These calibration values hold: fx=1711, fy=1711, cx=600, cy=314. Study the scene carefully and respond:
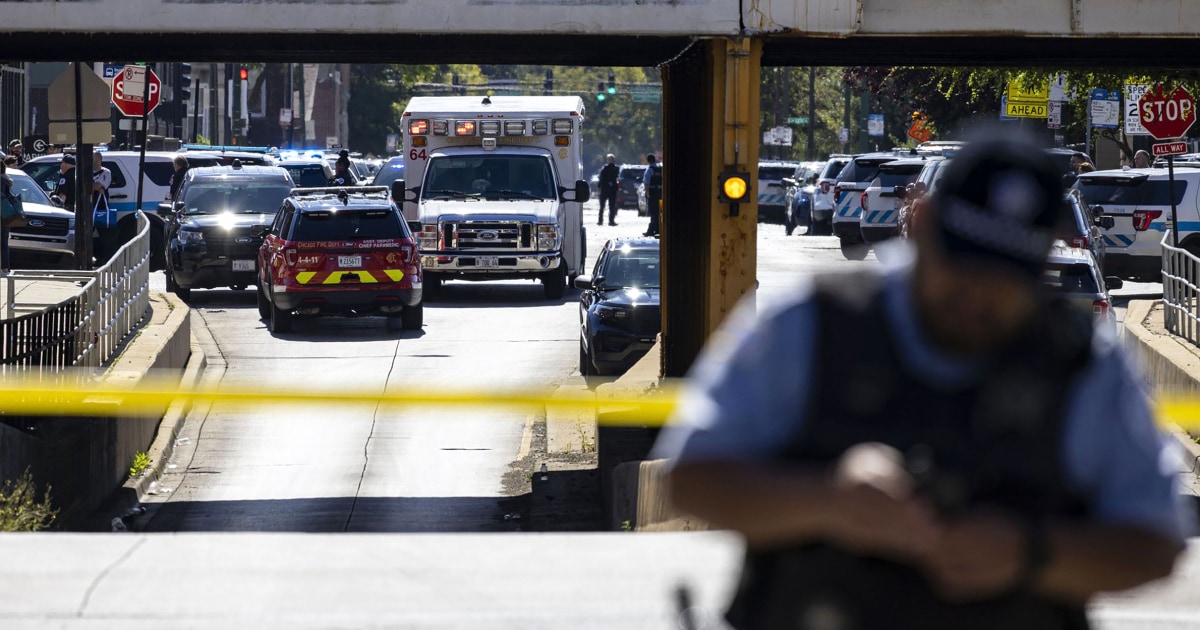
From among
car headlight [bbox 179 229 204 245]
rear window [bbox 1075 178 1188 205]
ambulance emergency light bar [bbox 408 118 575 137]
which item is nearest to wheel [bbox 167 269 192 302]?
car headlight [bbox 179 229 204 245]

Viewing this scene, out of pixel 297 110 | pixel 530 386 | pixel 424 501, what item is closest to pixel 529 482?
pixel 424 501

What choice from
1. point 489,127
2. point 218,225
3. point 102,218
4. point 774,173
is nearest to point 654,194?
point 489,127

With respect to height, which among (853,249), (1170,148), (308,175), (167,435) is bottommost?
(167,435)

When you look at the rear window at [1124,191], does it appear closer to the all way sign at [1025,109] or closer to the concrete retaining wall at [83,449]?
the all way sign at [1025,109]

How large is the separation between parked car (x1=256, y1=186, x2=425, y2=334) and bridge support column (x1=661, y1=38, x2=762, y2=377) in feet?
26.2

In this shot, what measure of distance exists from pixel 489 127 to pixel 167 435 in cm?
1112

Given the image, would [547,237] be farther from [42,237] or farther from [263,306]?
[42,237]

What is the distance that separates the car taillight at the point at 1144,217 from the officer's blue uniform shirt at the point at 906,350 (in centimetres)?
2189

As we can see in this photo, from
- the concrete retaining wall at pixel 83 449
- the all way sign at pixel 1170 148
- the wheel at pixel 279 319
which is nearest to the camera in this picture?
the concrete retaining wall at pixel 83 449

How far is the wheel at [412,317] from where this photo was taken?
22.1 m

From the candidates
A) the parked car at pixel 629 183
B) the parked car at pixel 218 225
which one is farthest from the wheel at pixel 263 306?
the parked car at pixel 629 183

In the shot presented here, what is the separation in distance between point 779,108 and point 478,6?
194ft

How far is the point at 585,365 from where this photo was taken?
706 inches

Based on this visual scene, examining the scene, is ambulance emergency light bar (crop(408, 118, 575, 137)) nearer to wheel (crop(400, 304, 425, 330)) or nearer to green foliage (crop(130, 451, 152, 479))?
wheel (crop(400, 304, 425, 330))
